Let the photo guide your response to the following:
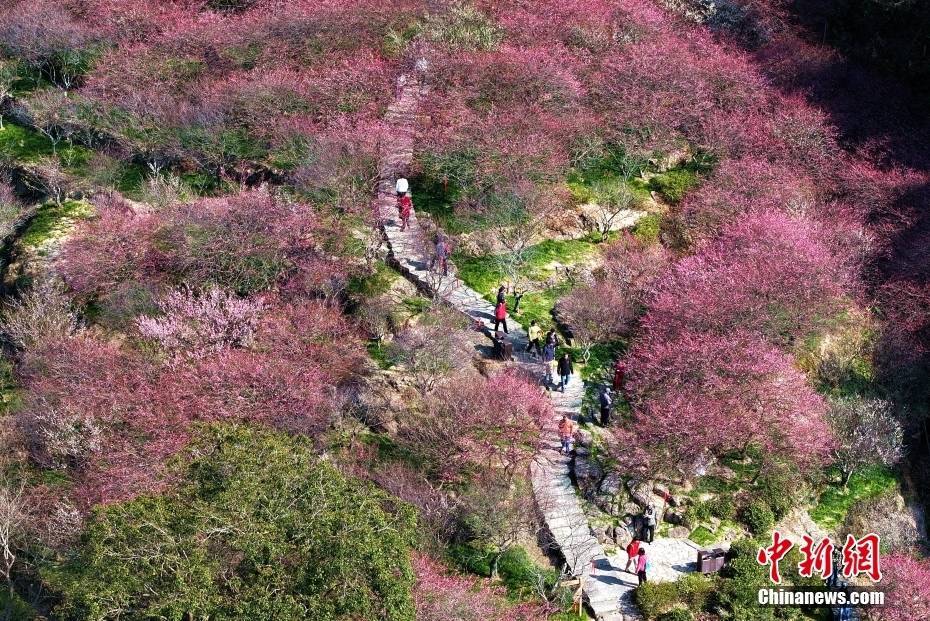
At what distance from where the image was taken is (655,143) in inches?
1610

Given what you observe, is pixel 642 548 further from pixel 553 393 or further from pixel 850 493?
pixel 850 493

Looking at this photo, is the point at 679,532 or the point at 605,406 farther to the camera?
the point at 605,406

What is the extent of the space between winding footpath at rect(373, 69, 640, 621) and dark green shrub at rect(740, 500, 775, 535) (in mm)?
4412

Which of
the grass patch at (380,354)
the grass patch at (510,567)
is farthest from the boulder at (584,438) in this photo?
the grass patch at (380,354)

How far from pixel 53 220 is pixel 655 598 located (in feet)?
87.2

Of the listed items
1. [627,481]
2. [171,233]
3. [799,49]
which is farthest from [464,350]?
[799,49]

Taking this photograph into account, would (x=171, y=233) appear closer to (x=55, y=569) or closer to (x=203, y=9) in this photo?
(x=55, y=569)

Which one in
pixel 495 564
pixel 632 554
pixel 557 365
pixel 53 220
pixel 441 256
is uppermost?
pixel 441 256

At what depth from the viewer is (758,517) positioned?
2805 cm

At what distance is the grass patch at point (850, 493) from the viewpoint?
29.2 m

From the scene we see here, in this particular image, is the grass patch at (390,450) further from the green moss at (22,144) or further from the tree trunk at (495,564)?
the green moss at (22,144)

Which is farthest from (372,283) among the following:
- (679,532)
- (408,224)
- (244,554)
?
(244,554)

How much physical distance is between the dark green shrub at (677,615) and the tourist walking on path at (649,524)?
8.32ft

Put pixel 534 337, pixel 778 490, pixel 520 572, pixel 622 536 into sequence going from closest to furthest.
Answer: pixel 520 572, pixel 622 536, pixel 778 490, pixel 534 337
